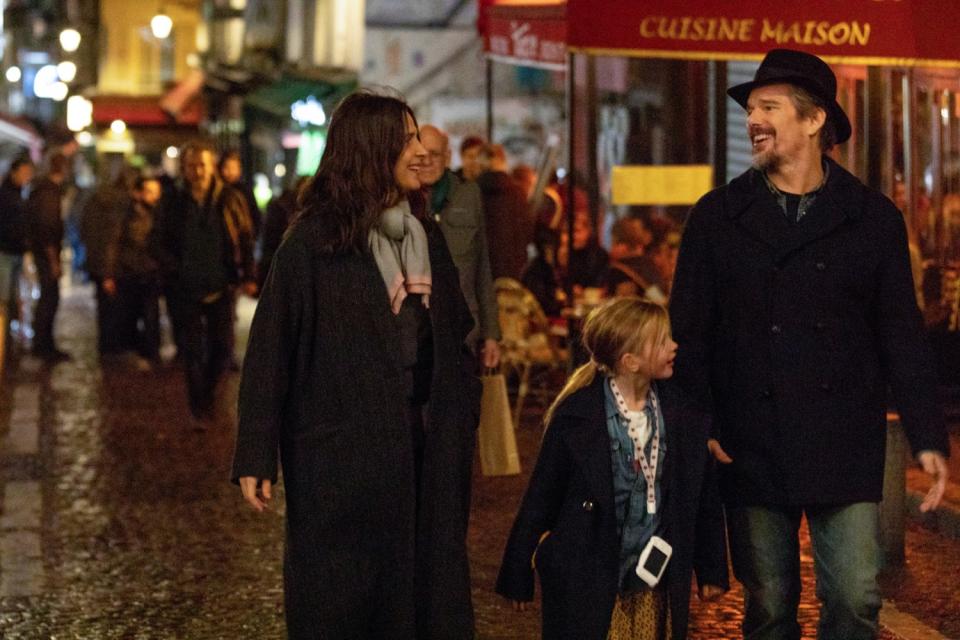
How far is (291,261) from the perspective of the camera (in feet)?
15.9

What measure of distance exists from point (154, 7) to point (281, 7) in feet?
80.7

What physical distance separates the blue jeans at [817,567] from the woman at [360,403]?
2.45 ft

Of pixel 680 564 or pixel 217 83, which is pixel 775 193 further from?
pixel 217 83

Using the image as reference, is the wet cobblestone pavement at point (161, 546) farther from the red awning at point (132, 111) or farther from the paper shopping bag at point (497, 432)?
the red awning at point (132, 111)

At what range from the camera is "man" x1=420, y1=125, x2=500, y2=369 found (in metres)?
8.77

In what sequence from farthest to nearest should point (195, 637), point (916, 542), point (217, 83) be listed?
1. point (217, 83)
2. point (916, 542)
3. point (195, 637)

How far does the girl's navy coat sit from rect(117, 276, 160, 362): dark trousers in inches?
517

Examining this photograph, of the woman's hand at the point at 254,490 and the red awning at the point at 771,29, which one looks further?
the red awning at the point at 771,29

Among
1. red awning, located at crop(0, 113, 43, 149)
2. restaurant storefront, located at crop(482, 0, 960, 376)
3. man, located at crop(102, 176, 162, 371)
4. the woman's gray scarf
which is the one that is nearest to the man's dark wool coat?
the woman's gray scarf

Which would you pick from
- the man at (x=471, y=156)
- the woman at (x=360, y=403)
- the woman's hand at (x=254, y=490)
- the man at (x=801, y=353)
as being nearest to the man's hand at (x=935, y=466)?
the man at (x=801, y=353)

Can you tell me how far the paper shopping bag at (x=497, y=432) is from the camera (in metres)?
7.01

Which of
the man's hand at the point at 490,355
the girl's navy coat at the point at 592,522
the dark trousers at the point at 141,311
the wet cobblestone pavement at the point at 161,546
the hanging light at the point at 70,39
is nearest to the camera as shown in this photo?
the girl's navy coat at the point at 592,522

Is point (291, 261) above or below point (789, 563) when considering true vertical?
above

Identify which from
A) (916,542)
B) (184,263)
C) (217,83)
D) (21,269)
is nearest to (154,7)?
(217,83)
